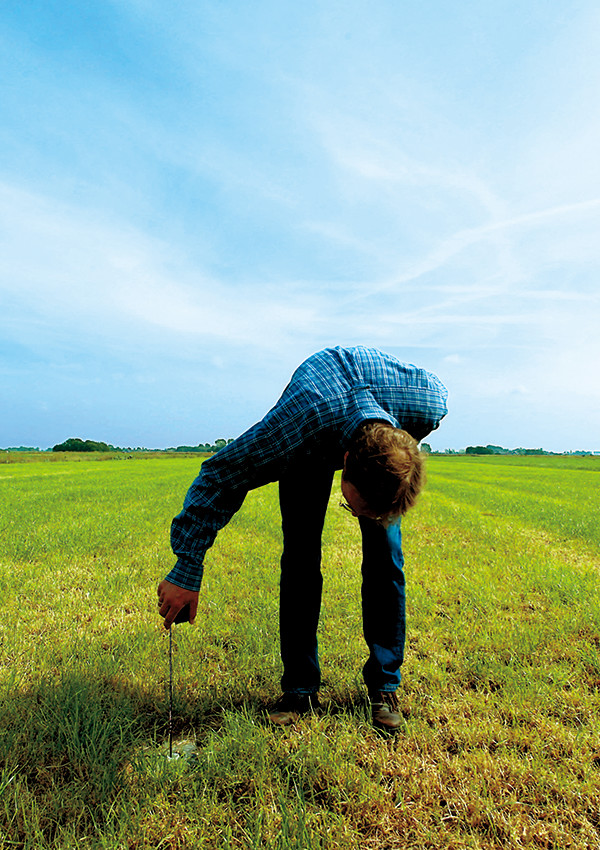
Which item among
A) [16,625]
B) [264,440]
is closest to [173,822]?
[264,440]

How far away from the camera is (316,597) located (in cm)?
281

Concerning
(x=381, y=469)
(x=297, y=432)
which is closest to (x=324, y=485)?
(x=297, y=432)

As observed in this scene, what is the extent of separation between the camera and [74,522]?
885 cm

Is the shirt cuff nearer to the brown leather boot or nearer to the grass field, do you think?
the grass field

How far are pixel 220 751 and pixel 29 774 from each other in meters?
0.82

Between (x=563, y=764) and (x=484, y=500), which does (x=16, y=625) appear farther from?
(x=484, y=500)

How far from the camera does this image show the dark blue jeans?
107 inches

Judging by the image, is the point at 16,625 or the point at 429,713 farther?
the point at 16,625

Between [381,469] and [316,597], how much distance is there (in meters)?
1.15

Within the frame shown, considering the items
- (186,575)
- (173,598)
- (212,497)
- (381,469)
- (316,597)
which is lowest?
(316,597)

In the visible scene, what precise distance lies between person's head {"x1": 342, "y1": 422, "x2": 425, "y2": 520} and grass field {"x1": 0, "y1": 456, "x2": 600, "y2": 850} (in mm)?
1184

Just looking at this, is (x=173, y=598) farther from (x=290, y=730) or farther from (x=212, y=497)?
(x=290, y=730)

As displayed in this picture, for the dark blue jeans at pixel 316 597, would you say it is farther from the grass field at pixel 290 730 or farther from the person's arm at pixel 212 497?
the person's arm at pixel 212 497

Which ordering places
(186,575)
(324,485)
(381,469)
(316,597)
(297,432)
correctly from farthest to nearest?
1. (316,597)
2. (324,485)
3. (186,575)
4. (297,432)
5. (381,469)
